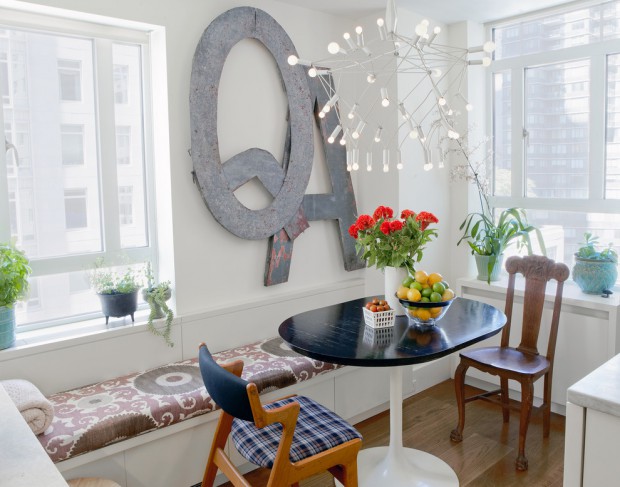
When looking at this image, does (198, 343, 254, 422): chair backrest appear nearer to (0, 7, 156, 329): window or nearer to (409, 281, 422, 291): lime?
(409, 281, 422, 291): lime

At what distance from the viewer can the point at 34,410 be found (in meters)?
2.14

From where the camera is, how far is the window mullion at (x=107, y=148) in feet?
9.45

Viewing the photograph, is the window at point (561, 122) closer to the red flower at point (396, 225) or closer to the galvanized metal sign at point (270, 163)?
Result: the galvanized metal sign at point (270, 163)

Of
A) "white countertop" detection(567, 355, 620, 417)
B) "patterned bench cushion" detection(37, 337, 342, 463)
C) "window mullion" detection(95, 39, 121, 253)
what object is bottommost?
"patterned bench cushion" detection(37, 337, 342, 463)

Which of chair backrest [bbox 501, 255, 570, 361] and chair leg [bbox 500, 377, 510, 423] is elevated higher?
chair backrest [bbox 501, 255, 570, 361]

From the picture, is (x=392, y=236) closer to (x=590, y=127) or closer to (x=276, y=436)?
(x=276, y=436)

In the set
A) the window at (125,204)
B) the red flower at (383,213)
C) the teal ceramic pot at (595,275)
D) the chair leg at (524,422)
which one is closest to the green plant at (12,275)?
the window at (125,204)

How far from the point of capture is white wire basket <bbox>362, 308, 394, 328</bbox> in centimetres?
262

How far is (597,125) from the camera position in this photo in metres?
3.45

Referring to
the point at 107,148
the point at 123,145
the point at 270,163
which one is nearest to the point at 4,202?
the point at 107,148

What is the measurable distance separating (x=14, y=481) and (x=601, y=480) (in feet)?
4.56

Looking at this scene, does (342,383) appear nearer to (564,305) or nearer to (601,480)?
(564,305)

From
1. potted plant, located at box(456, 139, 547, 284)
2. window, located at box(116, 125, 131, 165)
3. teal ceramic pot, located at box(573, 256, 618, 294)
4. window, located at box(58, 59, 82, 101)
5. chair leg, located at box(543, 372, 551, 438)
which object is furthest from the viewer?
potted plant, located at box(456, 139, 547, 284)

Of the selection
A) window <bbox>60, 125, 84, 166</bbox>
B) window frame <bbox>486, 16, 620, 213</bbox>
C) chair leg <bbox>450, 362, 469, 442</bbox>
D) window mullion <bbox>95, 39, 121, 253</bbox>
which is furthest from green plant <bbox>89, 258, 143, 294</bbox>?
window frame <bbox>486, 16, 620, 213</bbox>
